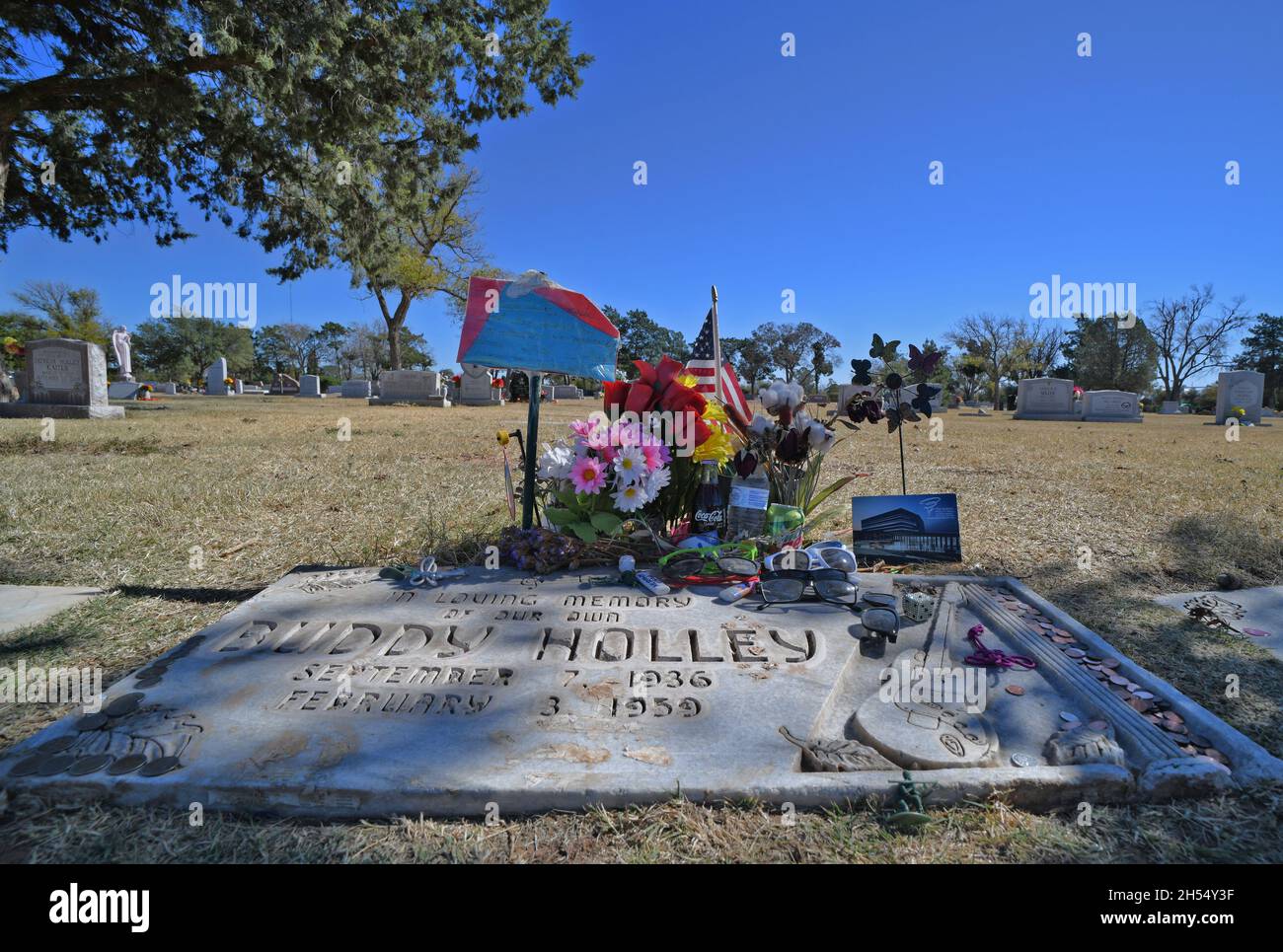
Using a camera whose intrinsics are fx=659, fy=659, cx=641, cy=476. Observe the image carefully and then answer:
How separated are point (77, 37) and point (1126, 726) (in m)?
14.9

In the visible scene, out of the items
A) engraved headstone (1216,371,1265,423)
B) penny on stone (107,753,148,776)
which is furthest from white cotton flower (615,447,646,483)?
engraved headstone (1216,371,1265,423)

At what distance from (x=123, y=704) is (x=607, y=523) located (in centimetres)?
215

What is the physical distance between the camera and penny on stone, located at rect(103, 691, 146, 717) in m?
1.94

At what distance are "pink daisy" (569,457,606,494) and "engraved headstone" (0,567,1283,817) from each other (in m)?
0.87

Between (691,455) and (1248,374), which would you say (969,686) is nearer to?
(691,455)

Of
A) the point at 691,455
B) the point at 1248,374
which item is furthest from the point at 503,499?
the point at 1248,374

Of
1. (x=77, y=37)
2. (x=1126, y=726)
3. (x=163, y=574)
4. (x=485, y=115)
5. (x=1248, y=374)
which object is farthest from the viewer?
(x=1248, y=374)

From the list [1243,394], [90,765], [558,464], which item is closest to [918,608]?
[558,464]

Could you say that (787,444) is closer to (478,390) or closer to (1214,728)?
(1214,728)

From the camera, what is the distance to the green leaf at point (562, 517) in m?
3.70

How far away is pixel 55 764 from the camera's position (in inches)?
66.2

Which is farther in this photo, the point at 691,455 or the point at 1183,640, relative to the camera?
the point at 691,455
